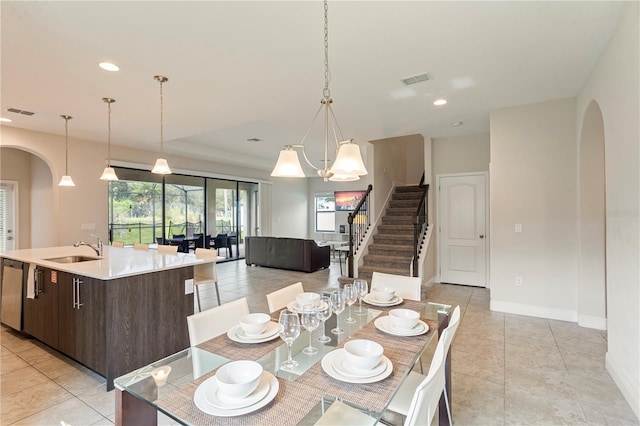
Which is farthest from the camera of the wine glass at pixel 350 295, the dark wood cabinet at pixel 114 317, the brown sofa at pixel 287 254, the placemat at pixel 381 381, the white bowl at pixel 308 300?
the brown sofa at pixel 287 254

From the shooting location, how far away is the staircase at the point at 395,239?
5.63 metres

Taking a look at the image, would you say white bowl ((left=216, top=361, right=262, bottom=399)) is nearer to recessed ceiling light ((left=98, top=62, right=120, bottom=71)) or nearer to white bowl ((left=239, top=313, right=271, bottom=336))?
white bowl ((left=239, top=313, right=271, bottom=336))

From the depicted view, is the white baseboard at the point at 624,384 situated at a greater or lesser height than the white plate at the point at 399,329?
lesser

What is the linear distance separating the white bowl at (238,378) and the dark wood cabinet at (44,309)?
9.18ft

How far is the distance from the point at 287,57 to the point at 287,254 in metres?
5.09

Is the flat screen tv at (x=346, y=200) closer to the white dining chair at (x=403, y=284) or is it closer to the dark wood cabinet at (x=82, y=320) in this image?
the white dining chair at (x=403, y=284)

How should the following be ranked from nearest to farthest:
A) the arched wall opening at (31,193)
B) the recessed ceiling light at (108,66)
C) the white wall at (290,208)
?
the recessed ceiling light at (108,66) < the arched wall opening at (31,193) < the white wall at (290,208)

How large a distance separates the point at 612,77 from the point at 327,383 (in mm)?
3308

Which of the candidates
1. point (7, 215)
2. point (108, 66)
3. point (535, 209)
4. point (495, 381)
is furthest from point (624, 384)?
point (7, 215)

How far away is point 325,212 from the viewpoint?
11828mm

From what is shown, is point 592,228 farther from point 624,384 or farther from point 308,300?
point 308,300

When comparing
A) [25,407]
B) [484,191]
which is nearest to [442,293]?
[484,191]

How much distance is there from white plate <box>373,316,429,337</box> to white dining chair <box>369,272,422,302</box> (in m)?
0.74

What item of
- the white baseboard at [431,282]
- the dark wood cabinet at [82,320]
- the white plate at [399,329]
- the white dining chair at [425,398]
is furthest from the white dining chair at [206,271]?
the white baseboard at [431,282]
